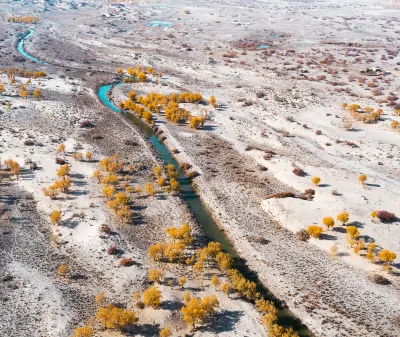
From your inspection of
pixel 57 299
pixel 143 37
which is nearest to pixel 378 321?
pixel 57 299

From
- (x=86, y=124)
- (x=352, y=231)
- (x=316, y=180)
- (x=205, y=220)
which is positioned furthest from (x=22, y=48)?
(x=352, y=231)

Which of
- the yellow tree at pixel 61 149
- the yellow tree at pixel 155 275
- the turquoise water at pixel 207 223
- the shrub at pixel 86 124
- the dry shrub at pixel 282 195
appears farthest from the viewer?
the shrub at pixel 86 124

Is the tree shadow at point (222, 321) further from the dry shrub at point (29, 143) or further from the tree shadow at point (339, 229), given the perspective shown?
the dry shrub at point (29, 143)

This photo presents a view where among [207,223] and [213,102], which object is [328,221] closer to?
[207,223]

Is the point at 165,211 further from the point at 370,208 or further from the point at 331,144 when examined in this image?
the point at 331,144

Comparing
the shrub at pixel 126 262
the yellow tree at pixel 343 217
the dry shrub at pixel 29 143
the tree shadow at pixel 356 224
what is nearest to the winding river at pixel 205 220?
the shrub at pixel 126 262

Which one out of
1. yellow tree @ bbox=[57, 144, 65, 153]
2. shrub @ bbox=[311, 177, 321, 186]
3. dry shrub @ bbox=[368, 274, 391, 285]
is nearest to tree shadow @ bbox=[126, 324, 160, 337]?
dry shrub @ bbox=[368, 274, 391, 285]
